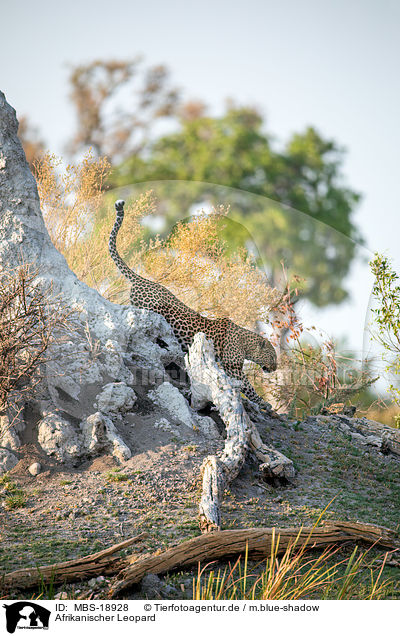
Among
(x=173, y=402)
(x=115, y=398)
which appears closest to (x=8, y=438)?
(x=115, y=398)

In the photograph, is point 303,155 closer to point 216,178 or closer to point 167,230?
point 216,178

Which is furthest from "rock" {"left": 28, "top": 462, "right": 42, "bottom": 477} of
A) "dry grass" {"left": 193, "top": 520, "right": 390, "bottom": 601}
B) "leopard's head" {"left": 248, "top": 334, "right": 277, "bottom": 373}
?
"leopard's head" {"left": 248, "top": 334, "right": 277, "bottom": 373}

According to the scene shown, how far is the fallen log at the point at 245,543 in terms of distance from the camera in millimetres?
3408

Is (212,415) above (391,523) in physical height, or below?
above

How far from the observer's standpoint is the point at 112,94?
29.2 feet

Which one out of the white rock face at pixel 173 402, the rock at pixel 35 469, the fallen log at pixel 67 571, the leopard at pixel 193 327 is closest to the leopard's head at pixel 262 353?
the leopard at pixel 193 327

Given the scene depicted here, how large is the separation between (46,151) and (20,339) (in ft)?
15.2

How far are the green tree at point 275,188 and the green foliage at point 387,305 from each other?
1358 mm

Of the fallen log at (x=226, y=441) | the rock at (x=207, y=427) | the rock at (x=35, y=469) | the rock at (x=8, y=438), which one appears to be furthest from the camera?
the rock at (x=207, y=427)

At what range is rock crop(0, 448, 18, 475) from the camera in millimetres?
4695
